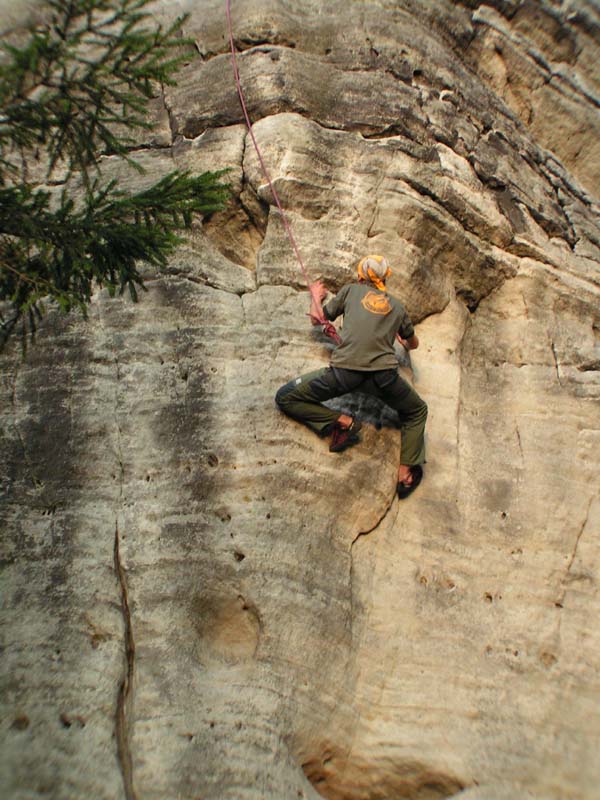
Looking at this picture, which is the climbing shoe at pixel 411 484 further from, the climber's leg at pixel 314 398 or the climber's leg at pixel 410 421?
the climber's leg at pixel 314 398

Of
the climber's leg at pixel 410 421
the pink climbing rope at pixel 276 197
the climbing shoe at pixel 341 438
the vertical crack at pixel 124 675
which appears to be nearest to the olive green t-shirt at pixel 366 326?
the pink climbing rope at pixel 276 197

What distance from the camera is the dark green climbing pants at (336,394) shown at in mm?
7840

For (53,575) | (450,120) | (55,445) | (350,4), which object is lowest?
(53,575)

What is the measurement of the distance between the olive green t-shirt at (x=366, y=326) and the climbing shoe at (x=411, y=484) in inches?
44.6

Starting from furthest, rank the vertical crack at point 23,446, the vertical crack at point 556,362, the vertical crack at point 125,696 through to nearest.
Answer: the vertical crack at point 556,362 → the vertical crack at point 23,446 → the vertical crack at point 125,696

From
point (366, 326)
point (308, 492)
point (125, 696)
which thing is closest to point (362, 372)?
point (366, 326)

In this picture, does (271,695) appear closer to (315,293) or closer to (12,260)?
(315,293)

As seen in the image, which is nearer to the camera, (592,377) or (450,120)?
(592,377)

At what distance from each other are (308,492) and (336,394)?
907 mm

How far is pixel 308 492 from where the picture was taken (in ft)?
26.1

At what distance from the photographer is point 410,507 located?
8.55m

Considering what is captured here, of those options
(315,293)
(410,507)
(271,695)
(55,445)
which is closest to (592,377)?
(410,507)

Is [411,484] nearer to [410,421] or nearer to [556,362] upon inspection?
[410,421]

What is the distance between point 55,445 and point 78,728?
243 cm
